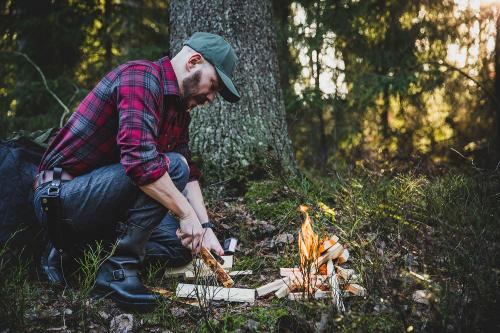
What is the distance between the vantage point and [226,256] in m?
3.05

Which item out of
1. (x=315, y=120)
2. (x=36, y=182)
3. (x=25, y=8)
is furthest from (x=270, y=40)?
(x=315, y=120)

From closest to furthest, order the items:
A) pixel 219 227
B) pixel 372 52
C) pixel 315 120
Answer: pixel 219 227 < pixel 372 52 < pixel 315 120

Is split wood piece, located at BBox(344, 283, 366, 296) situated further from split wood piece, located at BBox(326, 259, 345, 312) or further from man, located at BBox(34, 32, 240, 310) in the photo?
man, located at BBox(34, 32, 240, 310)

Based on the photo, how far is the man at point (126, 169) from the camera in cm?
238

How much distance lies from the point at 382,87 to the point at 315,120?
455cm

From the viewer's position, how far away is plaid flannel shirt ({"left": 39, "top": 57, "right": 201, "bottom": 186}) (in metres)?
2.33

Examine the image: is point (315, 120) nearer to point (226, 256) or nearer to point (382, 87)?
point (382, 87)

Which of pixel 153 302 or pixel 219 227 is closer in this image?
pixel 153 302

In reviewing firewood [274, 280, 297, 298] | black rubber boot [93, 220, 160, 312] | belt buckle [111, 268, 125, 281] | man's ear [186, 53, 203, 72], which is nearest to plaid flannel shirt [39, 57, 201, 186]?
man's ear [186, 53, 203, 72]

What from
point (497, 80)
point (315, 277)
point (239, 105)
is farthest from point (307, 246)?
point (497, 80)

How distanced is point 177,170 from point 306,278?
109 cm

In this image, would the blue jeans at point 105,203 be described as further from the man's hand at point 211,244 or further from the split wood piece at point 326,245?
the split wood piece at point 326,245

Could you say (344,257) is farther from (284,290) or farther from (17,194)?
(17,194)

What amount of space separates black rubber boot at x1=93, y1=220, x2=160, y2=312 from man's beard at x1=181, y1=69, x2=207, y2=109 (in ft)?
3.04
